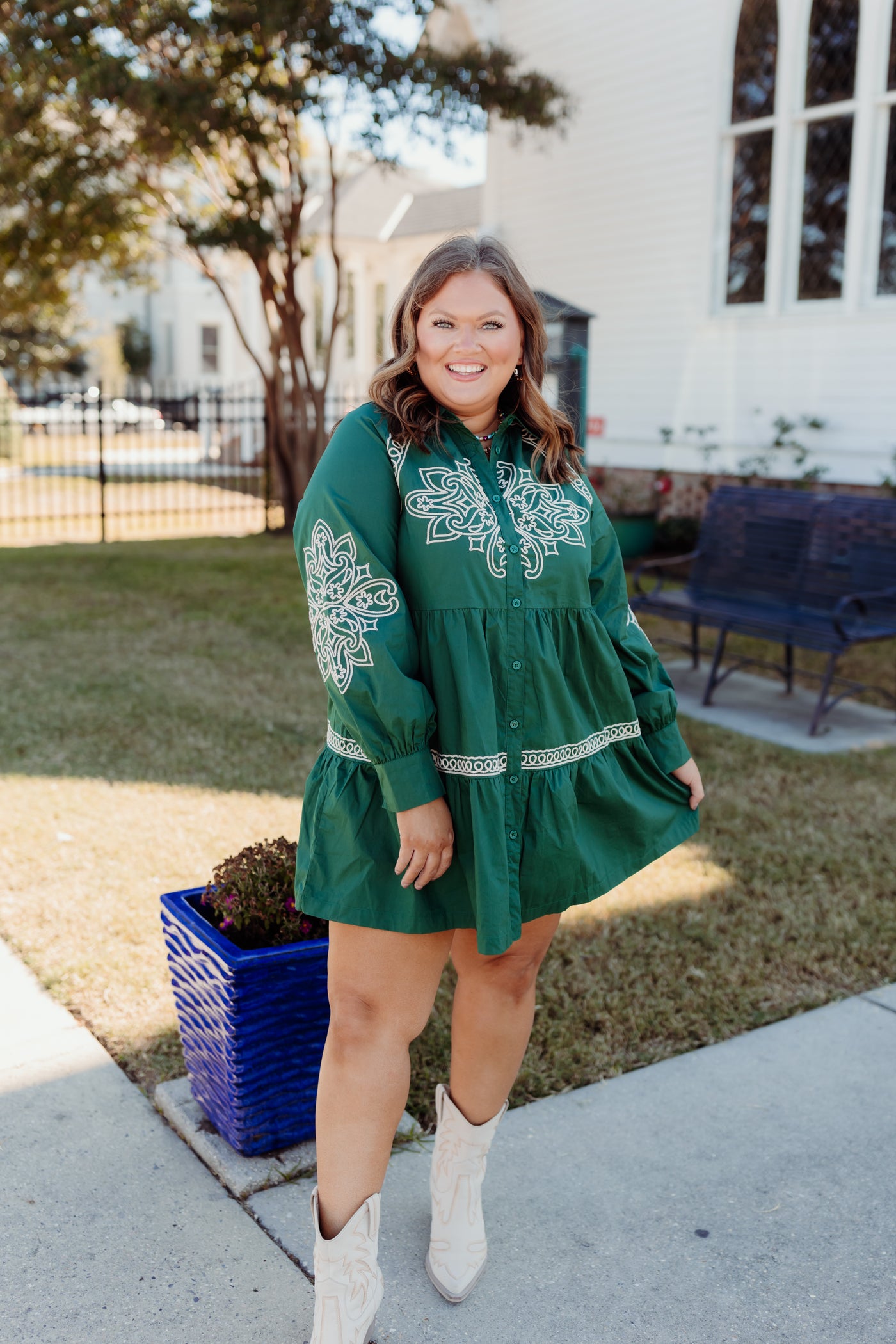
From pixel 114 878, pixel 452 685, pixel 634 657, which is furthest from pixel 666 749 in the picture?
pixel 114 878

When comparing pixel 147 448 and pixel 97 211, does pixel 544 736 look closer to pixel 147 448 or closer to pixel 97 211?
pixel 97 211

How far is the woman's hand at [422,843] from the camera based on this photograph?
1.83 metres

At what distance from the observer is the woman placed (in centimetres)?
185

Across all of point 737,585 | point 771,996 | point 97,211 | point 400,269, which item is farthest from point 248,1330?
point 400,269

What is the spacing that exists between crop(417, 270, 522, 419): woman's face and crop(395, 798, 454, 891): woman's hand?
0.70 metres

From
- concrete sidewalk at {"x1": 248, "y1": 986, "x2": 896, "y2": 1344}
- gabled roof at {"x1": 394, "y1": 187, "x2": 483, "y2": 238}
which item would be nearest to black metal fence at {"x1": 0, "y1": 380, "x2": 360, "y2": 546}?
gabled roof at {"x1": 394, "y1": 187, "x2": 483, "y2": 238}

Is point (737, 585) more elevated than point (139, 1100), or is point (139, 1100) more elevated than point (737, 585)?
point (737, 585)

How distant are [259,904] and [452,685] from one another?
994 millimetres

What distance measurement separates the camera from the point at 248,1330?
6.90ft

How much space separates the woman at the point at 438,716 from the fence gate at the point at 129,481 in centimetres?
1128

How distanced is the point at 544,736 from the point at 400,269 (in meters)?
22.0

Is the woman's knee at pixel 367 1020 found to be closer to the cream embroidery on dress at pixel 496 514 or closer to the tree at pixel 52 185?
the cream embroidery on dress at pixel 496 514

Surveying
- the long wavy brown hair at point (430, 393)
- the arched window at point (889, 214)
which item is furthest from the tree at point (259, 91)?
the long wavy brown hair at point (430, 393)

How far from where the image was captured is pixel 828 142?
10.2m
